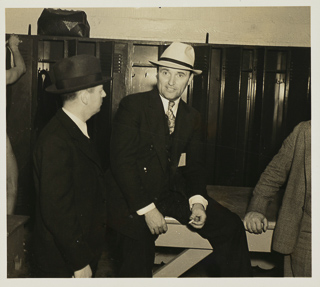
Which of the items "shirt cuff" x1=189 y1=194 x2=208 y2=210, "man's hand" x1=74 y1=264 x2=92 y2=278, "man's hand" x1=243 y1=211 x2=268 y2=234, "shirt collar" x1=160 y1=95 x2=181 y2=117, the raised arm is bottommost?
"man's hand" x1=74 y1=264 x2=92 y2=278

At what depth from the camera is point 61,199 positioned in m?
1.50

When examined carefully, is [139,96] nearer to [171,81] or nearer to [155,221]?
[171,81]

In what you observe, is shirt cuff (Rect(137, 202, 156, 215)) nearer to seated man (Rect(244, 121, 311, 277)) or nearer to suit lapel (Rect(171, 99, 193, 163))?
suit lapel (Rect(171, 99, 193, 163))

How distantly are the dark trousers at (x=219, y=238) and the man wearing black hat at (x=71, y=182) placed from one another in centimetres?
24

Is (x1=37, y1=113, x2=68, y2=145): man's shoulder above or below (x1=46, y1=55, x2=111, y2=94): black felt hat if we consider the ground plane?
below

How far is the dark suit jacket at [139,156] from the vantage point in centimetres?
172

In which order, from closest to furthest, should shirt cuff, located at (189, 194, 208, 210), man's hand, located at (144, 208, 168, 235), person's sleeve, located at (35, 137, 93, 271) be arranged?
1. person's sleeve, located at (35, 137, 93, 271)
2. man's hand, located at (144, 208, 168, 235)
3. shirt cuff, located at (189, 194, 208, 210)

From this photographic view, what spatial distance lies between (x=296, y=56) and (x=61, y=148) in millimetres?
1367

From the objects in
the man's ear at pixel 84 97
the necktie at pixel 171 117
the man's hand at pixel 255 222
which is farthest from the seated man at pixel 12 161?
the man's hand at pixel 255 222

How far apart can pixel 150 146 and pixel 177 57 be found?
465 mm

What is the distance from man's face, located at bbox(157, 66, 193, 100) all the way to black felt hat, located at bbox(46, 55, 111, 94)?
0.27 metres

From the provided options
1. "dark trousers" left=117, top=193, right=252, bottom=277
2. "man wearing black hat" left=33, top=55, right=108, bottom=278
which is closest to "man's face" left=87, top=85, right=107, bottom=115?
"man wearing black hat" left=33, top=55, right=108, bottom=278

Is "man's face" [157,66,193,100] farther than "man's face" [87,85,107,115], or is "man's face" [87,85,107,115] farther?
"man's face" [157,66,193,100]

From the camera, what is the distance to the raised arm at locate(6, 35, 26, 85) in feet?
5.92
